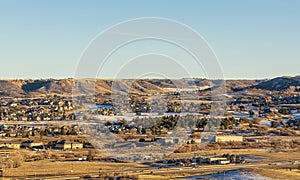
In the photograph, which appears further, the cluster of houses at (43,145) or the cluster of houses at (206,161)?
the cluster of houses at (43,145)

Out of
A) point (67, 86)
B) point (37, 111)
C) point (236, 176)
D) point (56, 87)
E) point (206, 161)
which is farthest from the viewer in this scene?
point (67, 86)

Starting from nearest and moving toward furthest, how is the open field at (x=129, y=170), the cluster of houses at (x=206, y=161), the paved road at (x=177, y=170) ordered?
the paved road at (x=177, y=170) → the open field at (x=129, y=170) → the cluster of houses at (x=206, y=161)

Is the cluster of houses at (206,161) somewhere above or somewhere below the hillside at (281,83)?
below

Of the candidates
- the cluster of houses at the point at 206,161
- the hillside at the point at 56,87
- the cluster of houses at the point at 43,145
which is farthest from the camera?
the hillside at the point at 56,87

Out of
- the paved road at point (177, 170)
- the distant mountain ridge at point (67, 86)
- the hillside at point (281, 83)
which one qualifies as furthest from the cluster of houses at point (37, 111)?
the hillside at point (281, 83)

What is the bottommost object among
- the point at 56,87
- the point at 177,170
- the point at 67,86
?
the point at 177,170

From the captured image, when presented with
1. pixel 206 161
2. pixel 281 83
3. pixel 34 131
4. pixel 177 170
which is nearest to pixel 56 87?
pixel 281 83

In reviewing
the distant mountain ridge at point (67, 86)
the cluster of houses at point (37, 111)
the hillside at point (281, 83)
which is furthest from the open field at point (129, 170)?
the hillside at point (281, 83)

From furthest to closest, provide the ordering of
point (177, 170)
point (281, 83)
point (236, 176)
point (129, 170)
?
1. point (281, 83)
2. point (177, 170)
3. point (129, 170)
4. point (236, 176)

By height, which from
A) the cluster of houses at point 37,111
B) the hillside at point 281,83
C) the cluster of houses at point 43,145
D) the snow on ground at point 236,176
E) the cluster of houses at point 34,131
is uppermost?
the hillside at point 281,83

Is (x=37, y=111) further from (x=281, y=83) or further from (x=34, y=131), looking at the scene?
(x=281, y=83)

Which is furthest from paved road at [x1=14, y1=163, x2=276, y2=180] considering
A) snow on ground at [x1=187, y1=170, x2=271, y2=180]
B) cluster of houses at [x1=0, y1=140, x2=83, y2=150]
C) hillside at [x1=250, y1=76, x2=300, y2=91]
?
hillside at [x1=250, y1=76, x2=300, y2=91]

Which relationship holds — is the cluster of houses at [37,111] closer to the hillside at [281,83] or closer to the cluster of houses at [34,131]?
the cluster of houses at [34,131]
